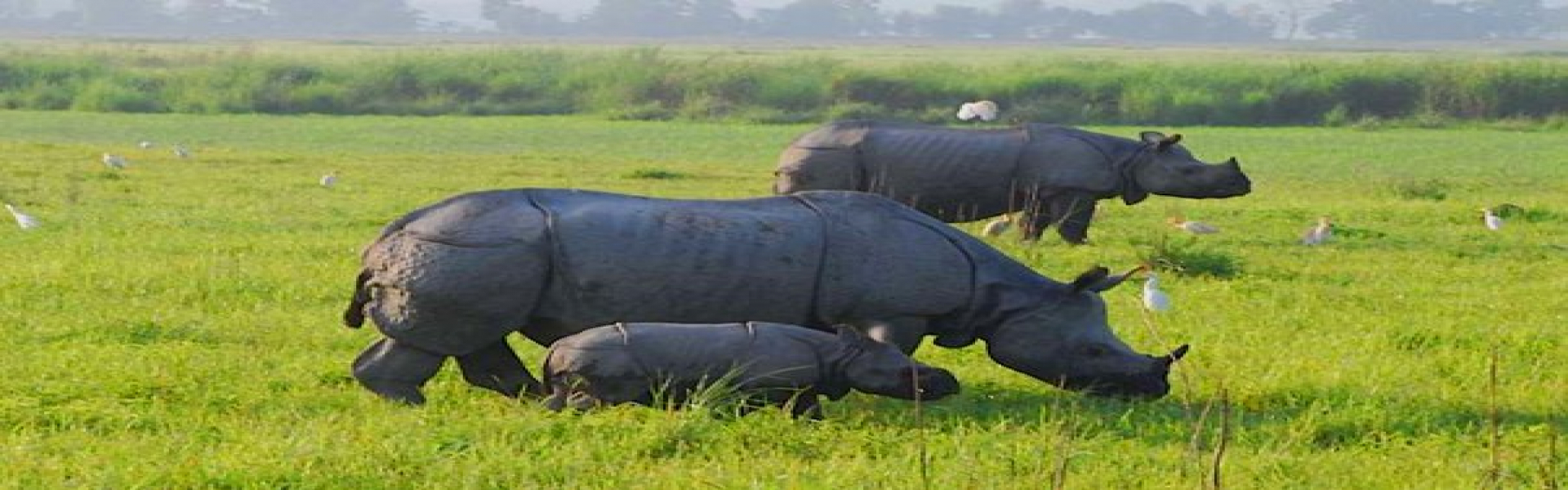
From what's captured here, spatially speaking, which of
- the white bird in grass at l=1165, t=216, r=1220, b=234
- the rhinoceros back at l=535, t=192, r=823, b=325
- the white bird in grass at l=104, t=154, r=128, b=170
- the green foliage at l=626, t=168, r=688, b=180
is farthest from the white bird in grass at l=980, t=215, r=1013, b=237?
the white bird in grass at l=104, t=154, r=128, b=170

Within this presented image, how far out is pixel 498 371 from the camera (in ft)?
25.7

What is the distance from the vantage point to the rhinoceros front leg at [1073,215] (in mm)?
14422

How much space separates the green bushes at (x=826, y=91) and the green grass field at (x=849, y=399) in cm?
2466

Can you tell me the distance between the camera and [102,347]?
29.0 feet

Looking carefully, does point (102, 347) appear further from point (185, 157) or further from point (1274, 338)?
point (185, 157)

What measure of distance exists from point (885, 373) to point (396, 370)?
1641 mm

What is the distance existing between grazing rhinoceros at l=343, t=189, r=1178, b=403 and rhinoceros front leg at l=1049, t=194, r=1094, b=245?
6403 mm

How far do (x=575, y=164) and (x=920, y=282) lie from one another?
1755 centimetres

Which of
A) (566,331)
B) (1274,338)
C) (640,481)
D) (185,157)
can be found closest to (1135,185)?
(1274,338)

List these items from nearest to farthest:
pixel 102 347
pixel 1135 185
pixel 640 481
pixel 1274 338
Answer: pixel 640 481 → pixel 102 347 → pixel 1274 338 → pixel 1135 185

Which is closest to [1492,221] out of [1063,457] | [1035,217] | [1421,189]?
[1035,217]

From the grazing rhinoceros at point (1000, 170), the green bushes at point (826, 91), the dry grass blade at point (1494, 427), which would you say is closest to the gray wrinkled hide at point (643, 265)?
the dry grass blade at point (1494, 427)

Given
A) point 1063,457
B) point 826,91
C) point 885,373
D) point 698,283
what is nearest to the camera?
point 1063,457

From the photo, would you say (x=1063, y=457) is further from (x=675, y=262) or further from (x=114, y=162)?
(x=114, y=162)
